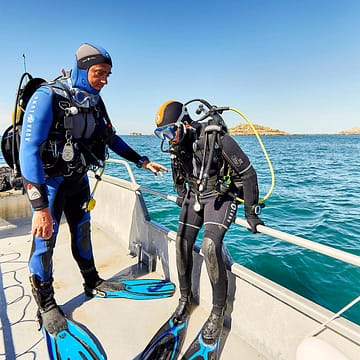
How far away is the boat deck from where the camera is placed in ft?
7.61

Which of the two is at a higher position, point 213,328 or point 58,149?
point 58,149

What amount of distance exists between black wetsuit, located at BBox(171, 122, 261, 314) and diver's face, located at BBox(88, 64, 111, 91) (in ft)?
2.70

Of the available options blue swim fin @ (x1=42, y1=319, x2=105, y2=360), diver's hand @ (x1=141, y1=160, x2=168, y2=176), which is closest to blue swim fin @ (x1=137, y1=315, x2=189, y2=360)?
blue swim fin @ (x1=42, y1=319, x2=105, y2=360)

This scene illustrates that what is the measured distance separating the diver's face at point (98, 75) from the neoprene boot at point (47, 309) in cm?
177

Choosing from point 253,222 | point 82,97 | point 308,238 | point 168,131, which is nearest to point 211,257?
point 253,222

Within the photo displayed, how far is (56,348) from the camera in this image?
2270 millimetres

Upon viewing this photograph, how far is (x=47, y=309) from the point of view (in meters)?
2.52

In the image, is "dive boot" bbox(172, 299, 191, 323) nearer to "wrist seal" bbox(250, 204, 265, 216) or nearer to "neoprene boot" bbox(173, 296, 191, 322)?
"neoprene boot" bbox(173, 296, 191, 322)

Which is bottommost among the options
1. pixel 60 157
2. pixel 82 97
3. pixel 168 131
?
pixel 60 157

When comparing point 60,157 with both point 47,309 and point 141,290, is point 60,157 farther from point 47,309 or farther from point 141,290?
point 141,290

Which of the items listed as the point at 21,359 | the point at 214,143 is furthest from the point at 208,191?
the point at 21,359

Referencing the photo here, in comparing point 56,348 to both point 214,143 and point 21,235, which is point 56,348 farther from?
point 21,235

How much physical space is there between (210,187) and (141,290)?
1.45 meters

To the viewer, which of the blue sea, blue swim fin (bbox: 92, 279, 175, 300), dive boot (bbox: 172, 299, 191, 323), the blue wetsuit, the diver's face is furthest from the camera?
the blue sea
